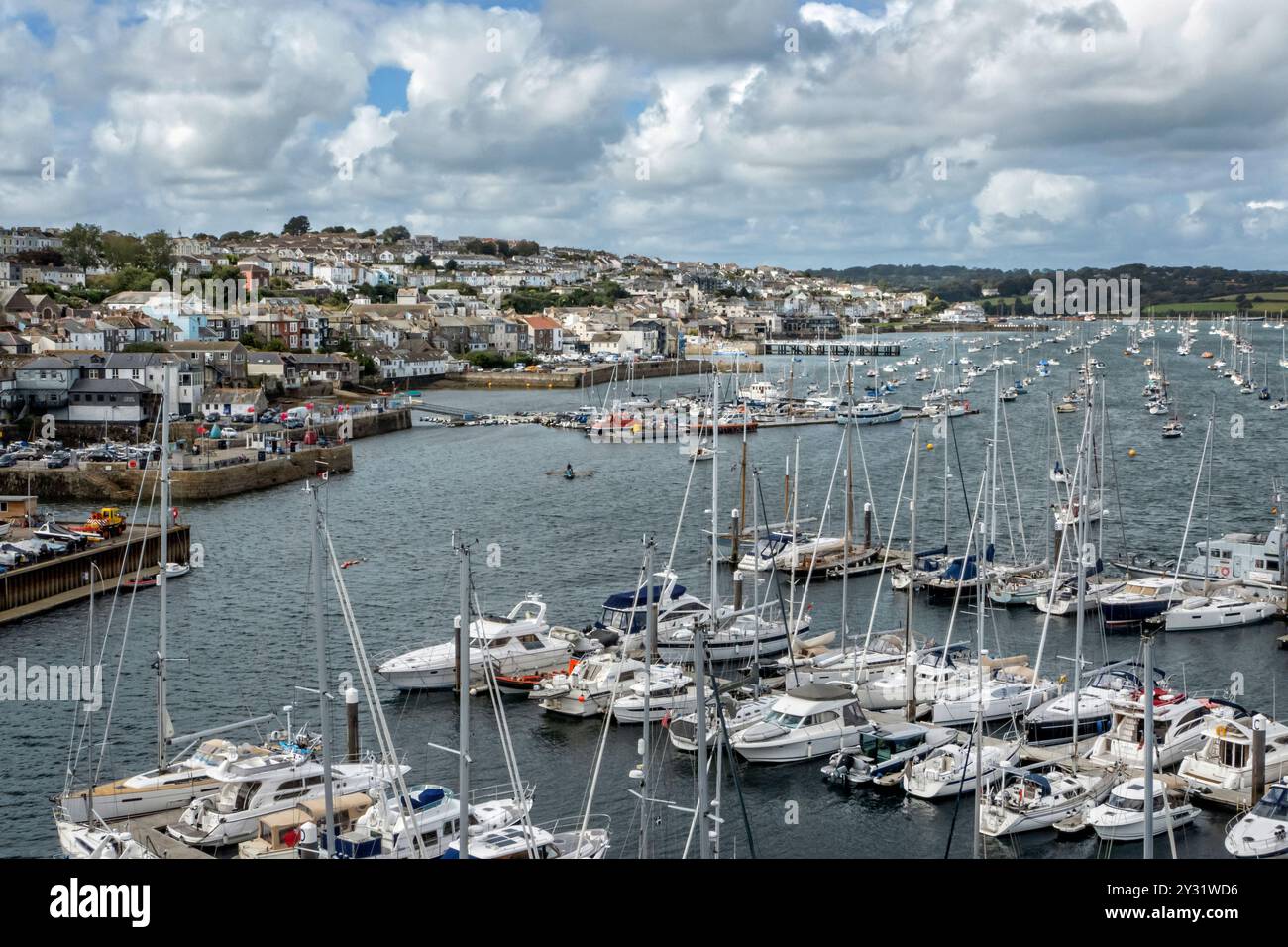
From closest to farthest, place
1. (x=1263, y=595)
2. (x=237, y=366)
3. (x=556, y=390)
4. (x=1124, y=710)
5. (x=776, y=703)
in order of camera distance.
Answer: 1. (x=1124, y=710)
2. (x=776, y=703)
3. (x=1263, y=595)
4. (x=237, y=366)
5. (x=556, y=390)

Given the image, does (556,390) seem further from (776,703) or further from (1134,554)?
(776,703)

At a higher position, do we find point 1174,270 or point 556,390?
point 1174,270

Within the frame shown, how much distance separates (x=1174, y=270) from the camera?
217 feet

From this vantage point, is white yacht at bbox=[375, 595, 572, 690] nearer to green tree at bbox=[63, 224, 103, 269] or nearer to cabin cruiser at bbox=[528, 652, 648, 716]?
cabin cruiser at bbox=[528, 652, 648, 716]

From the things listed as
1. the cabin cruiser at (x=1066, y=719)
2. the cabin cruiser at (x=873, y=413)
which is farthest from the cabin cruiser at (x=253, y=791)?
the cabin cruiser at (x=873, y=413)

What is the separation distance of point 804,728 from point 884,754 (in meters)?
0.50

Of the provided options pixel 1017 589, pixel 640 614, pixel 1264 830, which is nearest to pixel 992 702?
pixel 1264 830

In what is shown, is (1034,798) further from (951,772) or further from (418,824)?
(418,824)

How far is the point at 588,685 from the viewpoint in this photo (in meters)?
8.41

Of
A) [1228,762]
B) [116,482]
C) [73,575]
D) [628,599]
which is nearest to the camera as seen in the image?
[1228,762]

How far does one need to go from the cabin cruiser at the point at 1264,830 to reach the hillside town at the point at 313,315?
19766mm

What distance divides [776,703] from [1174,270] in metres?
65.0

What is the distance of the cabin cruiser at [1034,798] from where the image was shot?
6426 millimetres

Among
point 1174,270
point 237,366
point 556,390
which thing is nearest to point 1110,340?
point 1174,270
